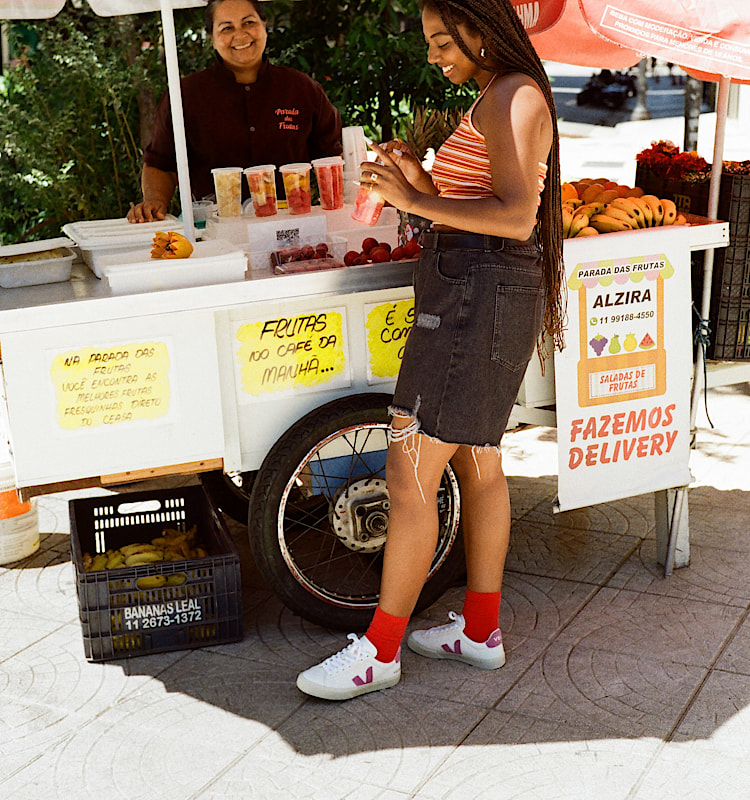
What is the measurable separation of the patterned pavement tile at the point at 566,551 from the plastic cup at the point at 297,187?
4.91ft

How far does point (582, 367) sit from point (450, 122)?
114cm

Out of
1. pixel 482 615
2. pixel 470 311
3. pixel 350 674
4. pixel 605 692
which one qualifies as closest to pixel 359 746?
pixel 350 674

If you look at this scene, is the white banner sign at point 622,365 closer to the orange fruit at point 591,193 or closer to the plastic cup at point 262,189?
the orange fruit at point 591,193

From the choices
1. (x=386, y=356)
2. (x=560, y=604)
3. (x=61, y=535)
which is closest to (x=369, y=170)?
(x=386, y=356)

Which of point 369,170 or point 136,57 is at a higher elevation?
point 136,57

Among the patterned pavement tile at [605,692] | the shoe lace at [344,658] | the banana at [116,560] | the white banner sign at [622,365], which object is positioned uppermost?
the white banner sign at [622,365]

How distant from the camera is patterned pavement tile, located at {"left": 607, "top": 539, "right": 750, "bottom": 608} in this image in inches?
142

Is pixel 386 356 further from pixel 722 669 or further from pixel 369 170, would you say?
pixel 722 669

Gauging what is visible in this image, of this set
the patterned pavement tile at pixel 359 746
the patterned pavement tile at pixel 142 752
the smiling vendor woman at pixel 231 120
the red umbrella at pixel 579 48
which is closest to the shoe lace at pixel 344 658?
the patterned pavement tile at pixel 359 746

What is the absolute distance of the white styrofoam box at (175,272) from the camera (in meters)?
3.02

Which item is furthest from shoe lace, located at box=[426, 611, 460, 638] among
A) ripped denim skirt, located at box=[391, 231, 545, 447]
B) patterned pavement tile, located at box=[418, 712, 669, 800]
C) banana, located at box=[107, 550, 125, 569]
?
banana, located at box=[107, 550, 125, 569]

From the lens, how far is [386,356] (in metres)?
3.39

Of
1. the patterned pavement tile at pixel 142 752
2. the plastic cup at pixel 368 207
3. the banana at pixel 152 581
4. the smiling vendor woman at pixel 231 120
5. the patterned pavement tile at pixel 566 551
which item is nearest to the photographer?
the patterned pavement tile at pixel 142 752

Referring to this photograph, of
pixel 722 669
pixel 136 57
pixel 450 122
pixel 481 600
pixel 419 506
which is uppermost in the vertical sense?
pixel 136 57
